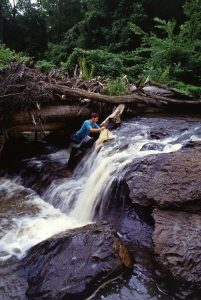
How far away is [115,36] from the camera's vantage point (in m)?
24.7

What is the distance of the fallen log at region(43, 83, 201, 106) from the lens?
8.98 m

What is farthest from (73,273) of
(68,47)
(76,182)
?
(68,47)

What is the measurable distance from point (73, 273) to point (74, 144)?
4.57 m

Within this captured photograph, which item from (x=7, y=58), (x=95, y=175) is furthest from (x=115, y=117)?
(x=7, y=58)

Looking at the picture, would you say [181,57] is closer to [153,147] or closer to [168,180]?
[153,147]

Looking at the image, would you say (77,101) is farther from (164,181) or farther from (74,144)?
(164,181)

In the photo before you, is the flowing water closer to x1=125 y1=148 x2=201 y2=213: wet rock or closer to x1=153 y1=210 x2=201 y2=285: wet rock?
x1=153 y1=210 x2=201 y2=285: wet rock

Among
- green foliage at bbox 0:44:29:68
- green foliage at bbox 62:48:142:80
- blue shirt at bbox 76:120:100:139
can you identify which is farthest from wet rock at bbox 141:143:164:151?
green foliage at bbox 62:48:142:80

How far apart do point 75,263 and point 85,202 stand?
2106 mm

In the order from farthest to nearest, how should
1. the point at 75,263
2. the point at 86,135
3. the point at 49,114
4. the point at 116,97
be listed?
the point at 116,97 < the point at 49,114 < the point at 86,135 < the point at 75,263

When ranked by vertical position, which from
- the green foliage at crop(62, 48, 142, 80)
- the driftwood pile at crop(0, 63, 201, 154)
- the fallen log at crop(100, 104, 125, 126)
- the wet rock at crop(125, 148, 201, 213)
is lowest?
the wet rock at crop(125, 148, 201, 213)

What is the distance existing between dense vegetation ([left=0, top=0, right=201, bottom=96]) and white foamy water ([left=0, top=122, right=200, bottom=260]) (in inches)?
182

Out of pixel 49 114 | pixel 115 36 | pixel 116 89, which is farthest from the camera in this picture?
pixel 115 36

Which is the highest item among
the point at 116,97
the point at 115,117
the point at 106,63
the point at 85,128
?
the point at 106,63
